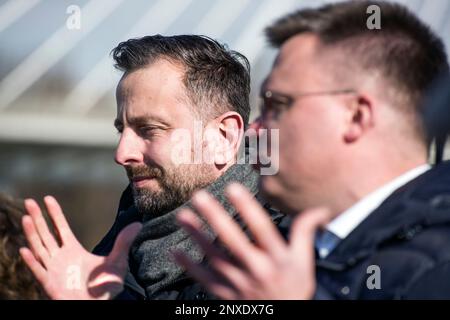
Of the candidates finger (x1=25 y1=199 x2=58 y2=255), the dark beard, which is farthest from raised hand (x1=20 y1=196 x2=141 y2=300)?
the dark beard

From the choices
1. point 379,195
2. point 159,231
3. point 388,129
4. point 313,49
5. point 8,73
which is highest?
point 8,73

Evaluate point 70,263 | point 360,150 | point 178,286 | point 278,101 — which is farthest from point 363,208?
point 178,286

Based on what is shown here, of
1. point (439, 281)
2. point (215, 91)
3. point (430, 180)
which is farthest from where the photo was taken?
point (215, 91)

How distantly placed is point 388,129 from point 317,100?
0.14 metres

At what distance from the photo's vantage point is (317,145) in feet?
5.00

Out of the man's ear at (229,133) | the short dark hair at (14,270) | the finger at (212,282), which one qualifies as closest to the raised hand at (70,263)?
the short dark hair at (14,270)

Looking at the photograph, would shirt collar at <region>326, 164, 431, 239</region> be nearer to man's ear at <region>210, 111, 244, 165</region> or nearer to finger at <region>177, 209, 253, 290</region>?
finger at <region>177, 209, 253, 290</region>

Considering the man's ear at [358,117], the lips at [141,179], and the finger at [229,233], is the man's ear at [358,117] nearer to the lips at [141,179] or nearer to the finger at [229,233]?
the finger at [229,233]

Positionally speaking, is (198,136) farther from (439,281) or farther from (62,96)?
(62,96)

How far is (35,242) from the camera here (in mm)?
1772

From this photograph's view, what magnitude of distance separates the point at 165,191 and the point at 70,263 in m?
0.67

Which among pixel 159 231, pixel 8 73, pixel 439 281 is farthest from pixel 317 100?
pixel 8 73

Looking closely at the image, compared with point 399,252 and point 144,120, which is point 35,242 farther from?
point 399,252

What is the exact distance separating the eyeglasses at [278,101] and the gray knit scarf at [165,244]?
0.64 m
